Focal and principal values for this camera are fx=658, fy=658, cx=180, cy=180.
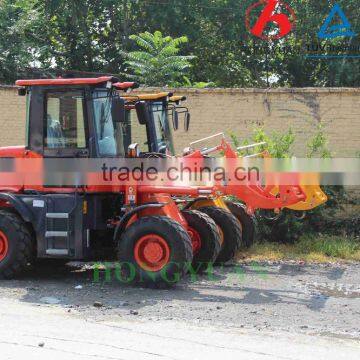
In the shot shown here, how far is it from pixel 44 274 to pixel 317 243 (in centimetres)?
491

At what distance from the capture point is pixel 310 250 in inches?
456

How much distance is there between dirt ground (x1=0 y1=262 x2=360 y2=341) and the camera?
709 cm

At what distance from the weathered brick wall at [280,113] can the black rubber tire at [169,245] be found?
18.3 ft

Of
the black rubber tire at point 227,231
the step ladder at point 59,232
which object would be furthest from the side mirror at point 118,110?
the black rubber tire at point 227,231

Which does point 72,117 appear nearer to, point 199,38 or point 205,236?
point 205,236

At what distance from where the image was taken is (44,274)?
983 cm

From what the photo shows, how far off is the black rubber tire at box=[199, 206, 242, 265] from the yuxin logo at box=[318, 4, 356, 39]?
1292 centimetres

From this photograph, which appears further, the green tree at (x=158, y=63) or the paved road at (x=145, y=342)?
the green tree at (x=158, y=63)

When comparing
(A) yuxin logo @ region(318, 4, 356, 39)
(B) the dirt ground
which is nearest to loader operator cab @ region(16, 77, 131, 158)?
(B) the dirt ground

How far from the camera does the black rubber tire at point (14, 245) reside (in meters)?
8.90

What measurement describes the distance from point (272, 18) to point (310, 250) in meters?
12.5

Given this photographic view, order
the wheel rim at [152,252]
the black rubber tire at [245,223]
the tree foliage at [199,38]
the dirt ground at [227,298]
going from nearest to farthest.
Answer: the dirt ground at [227,298], the wheel rim at [152,252], the black rubber tire at [245,223], the tree foliage at [199,38]

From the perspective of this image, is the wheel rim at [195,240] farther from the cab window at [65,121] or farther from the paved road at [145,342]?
the paved road at [145,342]

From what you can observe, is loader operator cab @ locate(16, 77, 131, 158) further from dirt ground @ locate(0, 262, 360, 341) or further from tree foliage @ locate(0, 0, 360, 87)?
tree foliage @ locate(0, 0, 360, 87)
